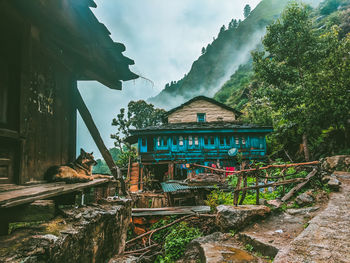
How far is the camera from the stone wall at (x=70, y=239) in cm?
180

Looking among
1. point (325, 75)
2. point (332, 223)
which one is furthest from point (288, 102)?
point (332, 223)

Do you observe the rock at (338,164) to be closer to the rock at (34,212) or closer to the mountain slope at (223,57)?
the rock at (34,212)

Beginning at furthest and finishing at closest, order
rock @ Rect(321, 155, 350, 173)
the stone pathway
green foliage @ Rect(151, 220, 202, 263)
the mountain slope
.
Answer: the mountain slope < rock @ Rect(321, 155, 350, 173) < green foliage @ Rect(151, 220, 202, 263) < the stone pathway

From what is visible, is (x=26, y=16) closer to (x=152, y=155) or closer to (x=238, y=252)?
(x=238, y=252)

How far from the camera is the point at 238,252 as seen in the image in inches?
194

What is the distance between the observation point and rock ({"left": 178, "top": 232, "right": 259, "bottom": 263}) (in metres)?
4.53

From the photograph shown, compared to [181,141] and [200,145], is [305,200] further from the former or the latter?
[181,141]

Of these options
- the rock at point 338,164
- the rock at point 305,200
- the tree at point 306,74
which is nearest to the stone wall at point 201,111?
the tree at point 306,74

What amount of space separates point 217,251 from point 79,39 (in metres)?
5.50

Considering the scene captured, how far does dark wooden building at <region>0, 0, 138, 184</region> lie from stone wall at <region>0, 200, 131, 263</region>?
699 millimetres

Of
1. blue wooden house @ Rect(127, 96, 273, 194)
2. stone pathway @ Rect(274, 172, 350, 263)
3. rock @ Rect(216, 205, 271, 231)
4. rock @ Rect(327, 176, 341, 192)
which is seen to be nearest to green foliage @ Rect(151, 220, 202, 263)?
rock @ Rect(216, 205, 271, 231)

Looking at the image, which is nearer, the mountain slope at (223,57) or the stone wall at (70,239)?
the stone wall at (70,239)

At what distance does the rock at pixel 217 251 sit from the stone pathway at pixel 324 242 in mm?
1113

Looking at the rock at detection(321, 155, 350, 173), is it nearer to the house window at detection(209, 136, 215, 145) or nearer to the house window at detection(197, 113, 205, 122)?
the house window at detection(209, 136, 215, 145)
